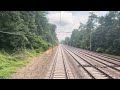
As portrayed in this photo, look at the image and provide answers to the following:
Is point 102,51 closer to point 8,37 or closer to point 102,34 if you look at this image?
point 102,34

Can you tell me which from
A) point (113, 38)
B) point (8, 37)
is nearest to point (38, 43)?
point (113, 38)

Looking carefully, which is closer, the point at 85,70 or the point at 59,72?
the point at 59,72

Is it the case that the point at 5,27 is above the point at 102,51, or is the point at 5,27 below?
above
